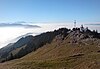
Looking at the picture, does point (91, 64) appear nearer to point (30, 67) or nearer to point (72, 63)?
point (72, 63)

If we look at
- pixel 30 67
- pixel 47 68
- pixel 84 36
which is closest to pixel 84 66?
pixel 47 68

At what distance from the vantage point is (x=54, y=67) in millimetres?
50750

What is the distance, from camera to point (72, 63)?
52406 millimetres

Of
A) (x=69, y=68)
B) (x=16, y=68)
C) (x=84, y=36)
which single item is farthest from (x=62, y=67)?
(x=84, y=36)

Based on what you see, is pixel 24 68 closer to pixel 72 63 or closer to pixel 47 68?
pixel 47 68

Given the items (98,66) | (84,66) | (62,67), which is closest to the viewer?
(98,66)

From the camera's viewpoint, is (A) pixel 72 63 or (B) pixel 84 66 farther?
(A) pixel 72 63

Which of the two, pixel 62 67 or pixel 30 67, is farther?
pixel 30 67

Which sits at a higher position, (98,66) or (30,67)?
(98,66)

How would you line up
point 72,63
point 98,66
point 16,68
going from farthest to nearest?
point 16,68 < point 72,63 < point 98,66

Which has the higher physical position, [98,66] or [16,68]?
[98,66]

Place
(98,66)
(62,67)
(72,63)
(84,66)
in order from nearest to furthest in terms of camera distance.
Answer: (98,66)
(84,66)
(62,67)
(72,63)

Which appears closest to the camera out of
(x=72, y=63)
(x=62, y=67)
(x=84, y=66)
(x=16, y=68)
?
(x=84, y=66)

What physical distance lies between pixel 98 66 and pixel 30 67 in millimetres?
19767
